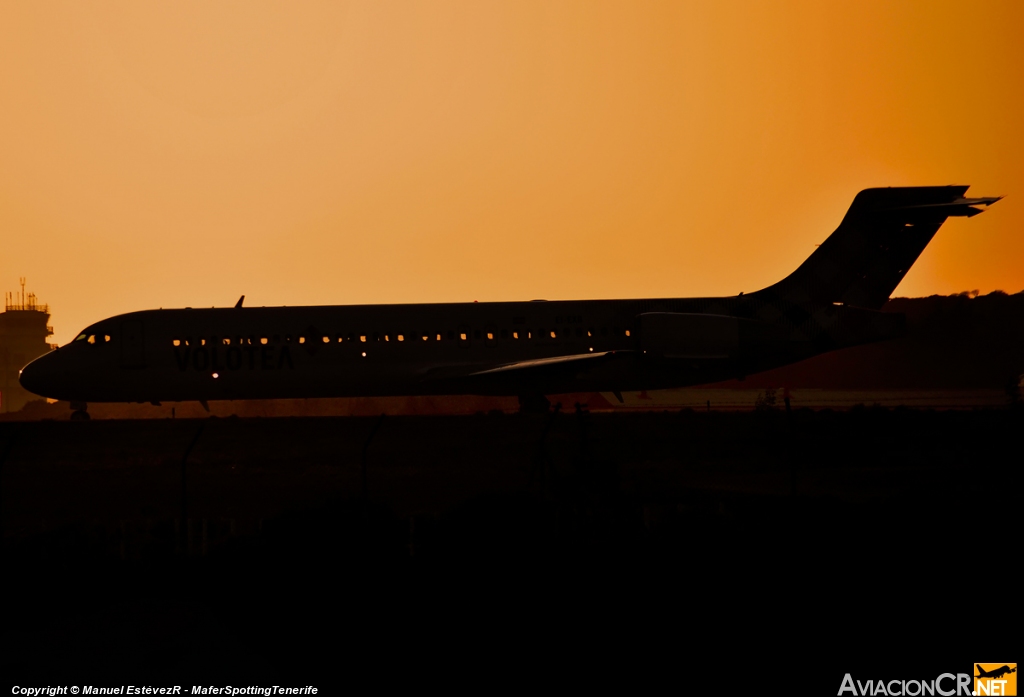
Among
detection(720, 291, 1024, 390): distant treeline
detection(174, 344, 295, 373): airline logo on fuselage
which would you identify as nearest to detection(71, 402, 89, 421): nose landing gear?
detection(174, 344, 295, 373): airline logo on fuselage

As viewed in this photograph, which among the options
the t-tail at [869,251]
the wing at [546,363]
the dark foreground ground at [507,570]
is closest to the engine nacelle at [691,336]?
the wing at [546,363]

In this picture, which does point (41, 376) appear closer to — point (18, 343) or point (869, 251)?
point (869, 251)

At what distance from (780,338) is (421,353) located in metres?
9.55

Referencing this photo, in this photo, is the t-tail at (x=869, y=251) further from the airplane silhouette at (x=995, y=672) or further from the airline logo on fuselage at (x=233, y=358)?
the airplane silhouette at (x=995, y=672)

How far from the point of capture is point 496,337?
29.9 m

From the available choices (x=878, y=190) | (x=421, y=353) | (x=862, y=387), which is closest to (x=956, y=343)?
(x=862, y=387)

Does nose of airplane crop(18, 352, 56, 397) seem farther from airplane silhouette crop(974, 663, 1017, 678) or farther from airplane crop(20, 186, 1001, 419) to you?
airplane silhouette crop(974, 663, 1017, 678)

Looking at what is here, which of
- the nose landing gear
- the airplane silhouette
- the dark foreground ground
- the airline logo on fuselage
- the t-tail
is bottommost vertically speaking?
the airplane silhouette

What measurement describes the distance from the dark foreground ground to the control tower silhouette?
467 feet

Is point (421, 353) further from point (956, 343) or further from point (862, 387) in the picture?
point (862, 387)

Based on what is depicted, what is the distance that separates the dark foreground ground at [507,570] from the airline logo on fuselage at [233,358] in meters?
8.05

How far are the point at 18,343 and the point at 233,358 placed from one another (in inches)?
→ 5484

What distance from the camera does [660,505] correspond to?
55.7 ft

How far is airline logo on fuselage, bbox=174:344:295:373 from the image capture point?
3016 cm
